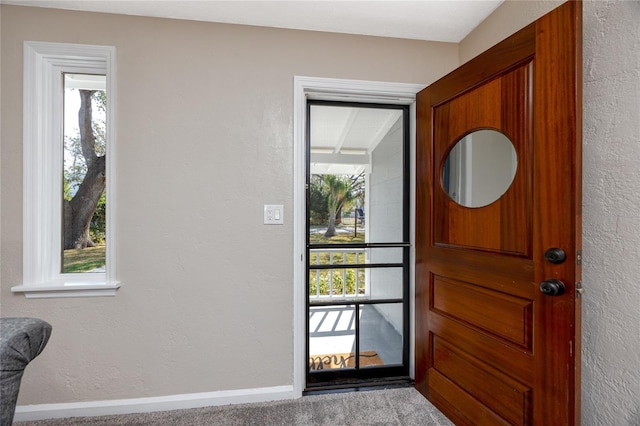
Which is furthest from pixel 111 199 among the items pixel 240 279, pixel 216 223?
pixel 240 279

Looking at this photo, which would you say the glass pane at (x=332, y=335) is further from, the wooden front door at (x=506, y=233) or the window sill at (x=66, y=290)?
the window sill at (x=66, y=290)

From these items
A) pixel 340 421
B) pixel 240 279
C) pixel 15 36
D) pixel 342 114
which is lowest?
pixel 340 421

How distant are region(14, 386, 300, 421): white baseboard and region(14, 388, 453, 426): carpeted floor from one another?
0.03 meters

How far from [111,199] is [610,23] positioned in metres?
2.50

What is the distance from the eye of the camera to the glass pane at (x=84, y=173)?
187 cm

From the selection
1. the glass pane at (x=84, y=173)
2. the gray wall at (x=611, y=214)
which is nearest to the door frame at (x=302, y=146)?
the gray wall at (x=611, y=214)

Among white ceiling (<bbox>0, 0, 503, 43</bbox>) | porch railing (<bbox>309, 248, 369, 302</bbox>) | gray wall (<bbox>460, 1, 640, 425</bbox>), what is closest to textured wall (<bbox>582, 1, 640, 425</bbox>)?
gray wall (<bbox>460, 1, 640, 425</bbox>)

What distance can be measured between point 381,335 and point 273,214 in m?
1.17

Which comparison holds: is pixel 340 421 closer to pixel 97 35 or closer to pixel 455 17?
pixel 455 17

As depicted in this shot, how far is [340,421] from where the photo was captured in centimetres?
173

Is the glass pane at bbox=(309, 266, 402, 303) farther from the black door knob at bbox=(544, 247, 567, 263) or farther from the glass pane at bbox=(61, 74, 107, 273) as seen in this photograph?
the glass pane at bbox=(61, 74, 107, 273)

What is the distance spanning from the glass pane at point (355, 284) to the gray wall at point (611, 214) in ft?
3.54

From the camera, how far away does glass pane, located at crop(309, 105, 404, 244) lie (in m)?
2.09

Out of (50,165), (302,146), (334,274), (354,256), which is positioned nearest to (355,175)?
(302,146)
